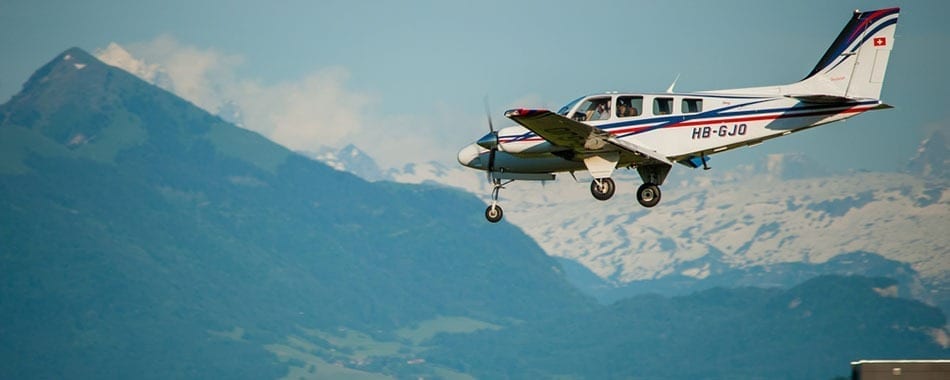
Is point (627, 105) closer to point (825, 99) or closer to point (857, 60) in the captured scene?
point (825, 99)

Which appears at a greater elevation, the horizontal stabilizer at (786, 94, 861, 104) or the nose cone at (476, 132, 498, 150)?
the horizontal stabilizer at (786, 94, 861, 104)

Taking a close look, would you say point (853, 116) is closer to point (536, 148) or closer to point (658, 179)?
point (658, 179)

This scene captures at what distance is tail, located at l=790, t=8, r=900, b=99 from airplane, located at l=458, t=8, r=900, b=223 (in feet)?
0.13

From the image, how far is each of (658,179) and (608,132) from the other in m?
3.76

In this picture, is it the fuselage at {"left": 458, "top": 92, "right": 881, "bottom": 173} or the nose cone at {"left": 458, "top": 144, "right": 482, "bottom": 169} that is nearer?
the fuselage at {"left": 458, "top": 92, "right": 881, "bottom": 173}

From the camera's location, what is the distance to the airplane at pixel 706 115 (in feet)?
192

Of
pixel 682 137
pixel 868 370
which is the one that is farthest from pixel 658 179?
pixel 868 370

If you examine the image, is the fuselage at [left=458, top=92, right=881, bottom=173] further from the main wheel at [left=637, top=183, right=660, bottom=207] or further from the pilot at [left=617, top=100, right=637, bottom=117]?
the main wheel at [left=637, top=183, right=660, bottom=207]

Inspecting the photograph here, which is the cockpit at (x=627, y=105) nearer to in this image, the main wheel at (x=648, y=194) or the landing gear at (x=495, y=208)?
the main wheel at (x=648, y=194)

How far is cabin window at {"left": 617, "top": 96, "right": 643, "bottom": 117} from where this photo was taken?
59.2 meters

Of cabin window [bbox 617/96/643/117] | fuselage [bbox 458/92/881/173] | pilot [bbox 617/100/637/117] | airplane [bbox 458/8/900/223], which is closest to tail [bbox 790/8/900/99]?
airplane [bbox 458/8/900/223]

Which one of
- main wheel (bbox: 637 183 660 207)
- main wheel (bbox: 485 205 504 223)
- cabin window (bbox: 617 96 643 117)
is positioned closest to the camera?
cabin window (bbox: 617 96 643 117)

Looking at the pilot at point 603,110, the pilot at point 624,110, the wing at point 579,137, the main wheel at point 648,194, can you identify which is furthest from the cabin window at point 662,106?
the main wheel at point 648,194

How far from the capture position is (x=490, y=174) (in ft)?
204
